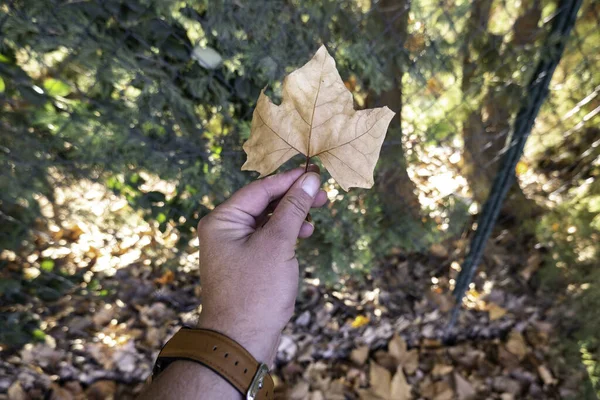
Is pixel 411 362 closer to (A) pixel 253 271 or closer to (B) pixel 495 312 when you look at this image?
(B) pixel 495 312

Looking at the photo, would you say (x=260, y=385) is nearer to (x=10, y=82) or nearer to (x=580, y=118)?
(x=10, y=82)

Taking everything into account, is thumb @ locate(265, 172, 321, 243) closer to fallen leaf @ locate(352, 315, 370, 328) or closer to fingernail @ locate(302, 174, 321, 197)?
fingernail @ locate(302, 174, 321, 197)

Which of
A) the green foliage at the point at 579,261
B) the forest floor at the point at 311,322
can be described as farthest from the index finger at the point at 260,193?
the green foliage at the point at 579,261

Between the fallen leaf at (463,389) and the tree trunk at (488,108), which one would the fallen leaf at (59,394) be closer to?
the fallen leaf at (463,389)

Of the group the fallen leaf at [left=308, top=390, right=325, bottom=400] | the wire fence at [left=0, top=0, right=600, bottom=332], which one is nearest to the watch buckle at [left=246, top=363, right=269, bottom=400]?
the wire fence at [left=0, top=0, right=600, bottom=332]

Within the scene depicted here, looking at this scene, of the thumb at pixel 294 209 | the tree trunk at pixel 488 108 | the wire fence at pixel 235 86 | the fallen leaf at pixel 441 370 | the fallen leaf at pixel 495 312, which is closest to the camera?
the thumb at pixel 294 209

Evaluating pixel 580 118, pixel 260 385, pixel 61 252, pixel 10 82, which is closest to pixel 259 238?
pixel 260 385

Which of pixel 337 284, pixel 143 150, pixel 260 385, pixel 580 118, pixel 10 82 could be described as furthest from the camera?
pixel 580 118
